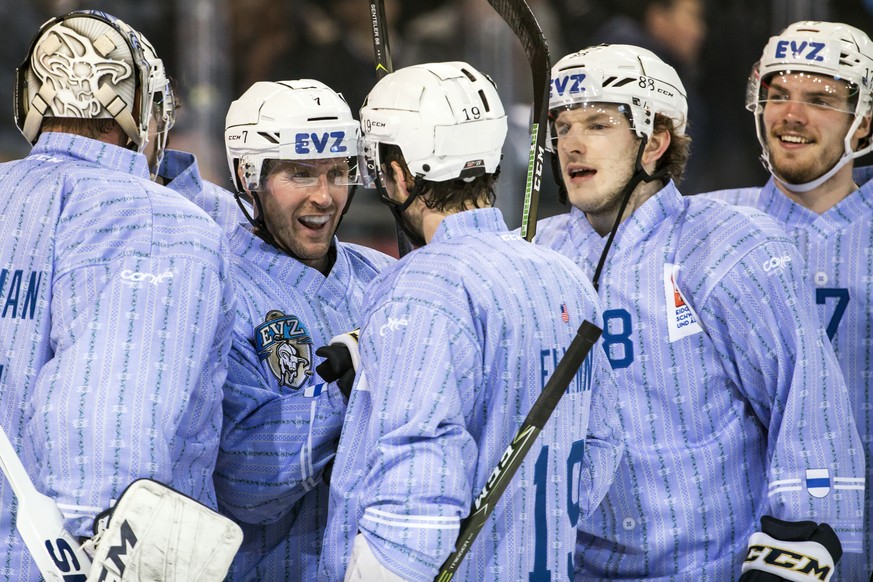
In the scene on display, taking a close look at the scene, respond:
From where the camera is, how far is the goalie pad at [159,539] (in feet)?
6.18

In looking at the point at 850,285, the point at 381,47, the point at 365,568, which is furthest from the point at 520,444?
the point at 850,285

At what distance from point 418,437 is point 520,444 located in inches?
7.6

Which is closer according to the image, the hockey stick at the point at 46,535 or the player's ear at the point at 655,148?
the hockey stick at the point at 46,535

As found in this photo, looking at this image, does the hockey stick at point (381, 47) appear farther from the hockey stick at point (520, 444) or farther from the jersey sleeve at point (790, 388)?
the hockey stick at point (520, 444)

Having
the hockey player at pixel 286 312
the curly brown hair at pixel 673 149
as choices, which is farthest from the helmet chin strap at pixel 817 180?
the hockey player at pixel 286 312

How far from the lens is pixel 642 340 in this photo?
2688 millimetres

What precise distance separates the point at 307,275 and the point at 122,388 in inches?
32.6

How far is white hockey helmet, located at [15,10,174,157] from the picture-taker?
87.7 inches

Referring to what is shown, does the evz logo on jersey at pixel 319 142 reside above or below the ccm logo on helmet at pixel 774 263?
above

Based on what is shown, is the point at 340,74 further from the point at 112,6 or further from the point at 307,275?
the point at 307,275

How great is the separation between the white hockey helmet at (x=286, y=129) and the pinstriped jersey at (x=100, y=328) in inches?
19.6

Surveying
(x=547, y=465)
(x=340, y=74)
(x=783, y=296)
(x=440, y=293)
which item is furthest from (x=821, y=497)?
(x=340, y=74)

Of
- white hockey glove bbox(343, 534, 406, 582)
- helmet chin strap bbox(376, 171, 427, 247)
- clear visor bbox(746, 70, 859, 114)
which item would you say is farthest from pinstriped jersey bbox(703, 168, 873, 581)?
white hockey glove bbox(343, 534, 406, 582)

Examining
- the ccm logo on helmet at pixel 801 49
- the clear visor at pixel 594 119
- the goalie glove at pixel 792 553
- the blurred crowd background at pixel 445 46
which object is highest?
the blurred crowd background at pixel 445 46
